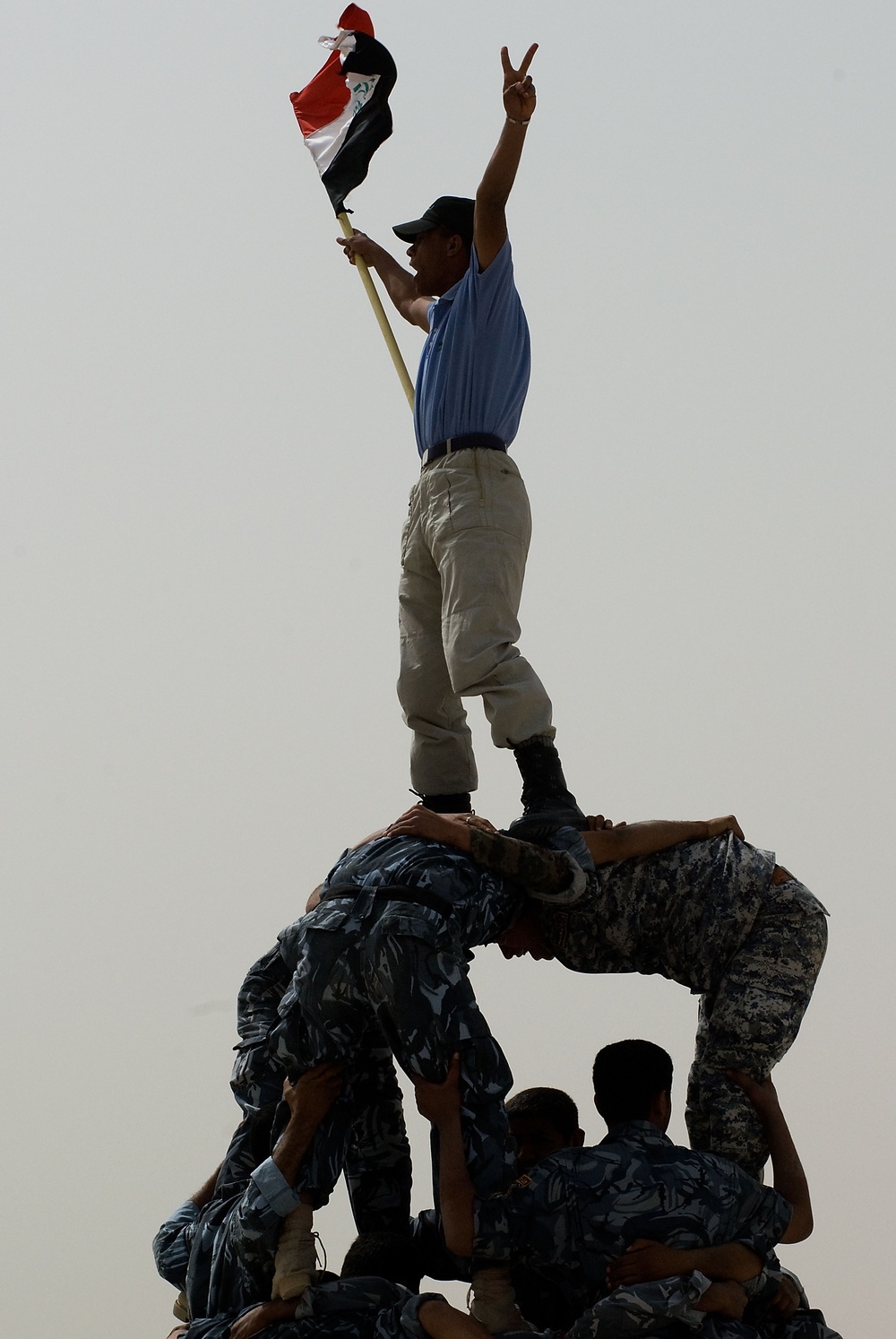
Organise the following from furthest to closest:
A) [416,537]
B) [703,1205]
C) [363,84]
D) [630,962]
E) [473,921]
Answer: [363,84] < [416,537] < [630,962] < [473,921] < [703,1205]

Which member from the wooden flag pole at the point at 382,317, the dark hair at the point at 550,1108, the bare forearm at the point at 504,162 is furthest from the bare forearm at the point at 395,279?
the dark hair at the point at 550,1108

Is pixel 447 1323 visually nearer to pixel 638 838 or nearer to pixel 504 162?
pixel 638 838

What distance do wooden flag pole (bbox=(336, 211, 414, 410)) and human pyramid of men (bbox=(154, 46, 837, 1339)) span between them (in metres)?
0.45

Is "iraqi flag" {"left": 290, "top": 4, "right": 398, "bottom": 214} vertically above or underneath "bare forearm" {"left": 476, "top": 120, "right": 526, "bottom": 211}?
above

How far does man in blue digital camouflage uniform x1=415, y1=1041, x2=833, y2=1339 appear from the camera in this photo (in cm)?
412

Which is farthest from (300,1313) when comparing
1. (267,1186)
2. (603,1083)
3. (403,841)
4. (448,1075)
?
(403,841)

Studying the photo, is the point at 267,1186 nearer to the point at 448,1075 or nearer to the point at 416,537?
the point at 448,1075

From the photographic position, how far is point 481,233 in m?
5.23

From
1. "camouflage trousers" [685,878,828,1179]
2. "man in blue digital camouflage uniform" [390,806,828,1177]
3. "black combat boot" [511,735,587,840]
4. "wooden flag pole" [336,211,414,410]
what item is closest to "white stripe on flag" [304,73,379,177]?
"wooden flag pole" [336,211,414,410]

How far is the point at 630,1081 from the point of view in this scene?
437 cm

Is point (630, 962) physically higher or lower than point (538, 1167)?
higher

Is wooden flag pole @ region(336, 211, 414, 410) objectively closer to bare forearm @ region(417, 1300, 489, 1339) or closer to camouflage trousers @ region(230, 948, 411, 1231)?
camouflage trousers @ region(230, 948, 411, 1231)

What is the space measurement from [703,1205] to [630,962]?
96 centimetres

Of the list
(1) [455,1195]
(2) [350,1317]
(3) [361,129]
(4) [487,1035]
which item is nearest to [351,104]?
(3) [361,129]
